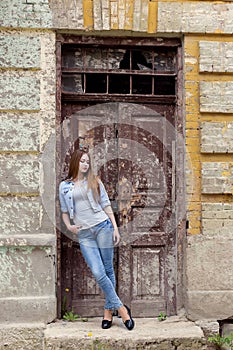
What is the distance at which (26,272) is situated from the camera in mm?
5992

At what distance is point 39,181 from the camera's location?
20.0ft

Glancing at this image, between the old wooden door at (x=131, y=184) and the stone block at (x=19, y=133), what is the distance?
0.41 m

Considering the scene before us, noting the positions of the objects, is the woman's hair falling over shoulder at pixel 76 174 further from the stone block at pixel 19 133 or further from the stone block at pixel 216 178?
the stone block at pixel 216 178

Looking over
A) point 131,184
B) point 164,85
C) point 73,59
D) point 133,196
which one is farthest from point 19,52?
point 133,196

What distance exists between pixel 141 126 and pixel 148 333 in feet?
8.04

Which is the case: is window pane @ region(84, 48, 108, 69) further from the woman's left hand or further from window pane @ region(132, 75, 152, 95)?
the woman's left hand

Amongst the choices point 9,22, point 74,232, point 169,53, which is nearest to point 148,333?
point 74,232

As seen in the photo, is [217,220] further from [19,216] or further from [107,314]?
[19,216]

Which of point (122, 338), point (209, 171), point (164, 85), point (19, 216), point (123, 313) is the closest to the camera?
point (122, 338)

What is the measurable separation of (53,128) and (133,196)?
4.16ft

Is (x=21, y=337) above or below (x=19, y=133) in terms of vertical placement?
below

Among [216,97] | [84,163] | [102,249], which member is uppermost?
[216,97]

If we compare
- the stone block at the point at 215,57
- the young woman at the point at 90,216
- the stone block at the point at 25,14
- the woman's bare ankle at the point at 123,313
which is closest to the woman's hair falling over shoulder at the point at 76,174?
the young woman at the point at 90,216

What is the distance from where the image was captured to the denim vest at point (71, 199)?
593 cm
